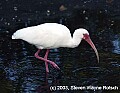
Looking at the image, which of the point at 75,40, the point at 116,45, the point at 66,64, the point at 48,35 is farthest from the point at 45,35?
the point at 116,45

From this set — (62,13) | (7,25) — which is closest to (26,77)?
(7,25)

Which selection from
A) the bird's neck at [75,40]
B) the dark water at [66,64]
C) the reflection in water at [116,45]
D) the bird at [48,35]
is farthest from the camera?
the reflection in water at [116,45]

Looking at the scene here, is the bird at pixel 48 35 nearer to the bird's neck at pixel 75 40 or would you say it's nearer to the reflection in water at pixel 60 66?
the bird's neck at pixel 75 40

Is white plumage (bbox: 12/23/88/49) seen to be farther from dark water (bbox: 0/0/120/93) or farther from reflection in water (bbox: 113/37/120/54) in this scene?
reflection in water (bbox: 113/37/120/54)

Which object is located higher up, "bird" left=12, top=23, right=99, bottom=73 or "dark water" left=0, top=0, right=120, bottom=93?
"bird" left=12, top=23, right=99, bottom=73

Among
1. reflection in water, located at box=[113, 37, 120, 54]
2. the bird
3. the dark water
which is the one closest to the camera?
the dark water

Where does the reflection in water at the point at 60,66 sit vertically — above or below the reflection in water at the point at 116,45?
below

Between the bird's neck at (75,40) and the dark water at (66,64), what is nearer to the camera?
the dark water at (66,64)

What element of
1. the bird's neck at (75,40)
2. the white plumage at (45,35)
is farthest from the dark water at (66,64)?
the white plumage at (45,35)

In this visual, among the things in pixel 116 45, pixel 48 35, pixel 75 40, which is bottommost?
pixel 116 45

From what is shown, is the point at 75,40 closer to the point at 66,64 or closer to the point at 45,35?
the point at 66,64

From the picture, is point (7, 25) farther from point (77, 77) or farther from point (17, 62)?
point (77, 77)

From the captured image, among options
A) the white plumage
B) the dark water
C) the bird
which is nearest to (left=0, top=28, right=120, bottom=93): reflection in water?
the dark water

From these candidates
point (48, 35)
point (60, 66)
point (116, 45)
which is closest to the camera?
point (48, 35)
